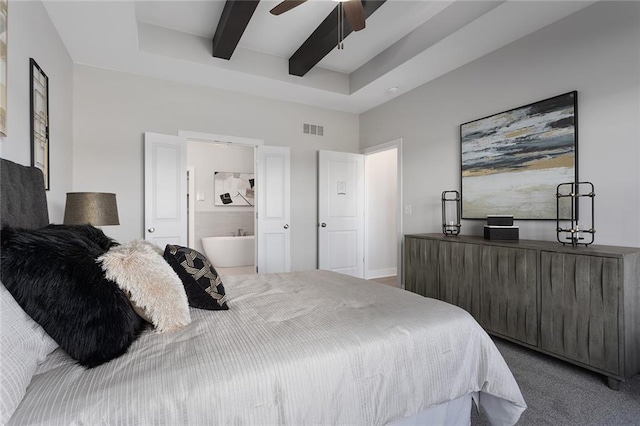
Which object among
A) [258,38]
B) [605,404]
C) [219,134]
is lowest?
[605,404]

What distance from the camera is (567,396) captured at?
189cm

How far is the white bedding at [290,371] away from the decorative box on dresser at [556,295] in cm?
106

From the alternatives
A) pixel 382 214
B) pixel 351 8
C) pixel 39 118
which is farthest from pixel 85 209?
pixel 382 214

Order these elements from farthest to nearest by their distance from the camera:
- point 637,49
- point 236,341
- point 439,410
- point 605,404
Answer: point 637,49 < point 605,404 < point 439,410 < point 236,341

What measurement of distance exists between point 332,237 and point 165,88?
2948 mm

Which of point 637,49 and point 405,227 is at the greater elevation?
point 637,49

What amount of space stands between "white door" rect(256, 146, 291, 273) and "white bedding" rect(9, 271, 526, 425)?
258cm

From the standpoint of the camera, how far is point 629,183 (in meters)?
2.26

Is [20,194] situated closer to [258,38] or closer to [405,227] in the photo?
[258,38]

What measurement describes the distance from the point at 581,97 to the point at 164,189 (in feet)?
13.6

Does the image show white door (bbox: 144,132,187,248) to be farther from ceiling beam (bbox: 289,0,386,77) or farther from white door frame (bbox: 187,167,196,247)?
white door frame (bbox: 187,167,196,247)

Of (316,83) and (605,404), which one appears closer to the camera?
(605,404)

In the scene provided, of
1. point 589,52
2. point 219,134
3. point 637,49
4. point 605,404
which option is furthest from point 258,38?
point 605,404

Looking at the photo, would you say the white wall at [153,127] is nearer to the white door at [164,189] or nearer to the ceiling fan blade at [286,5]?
the white door at [164,189]
